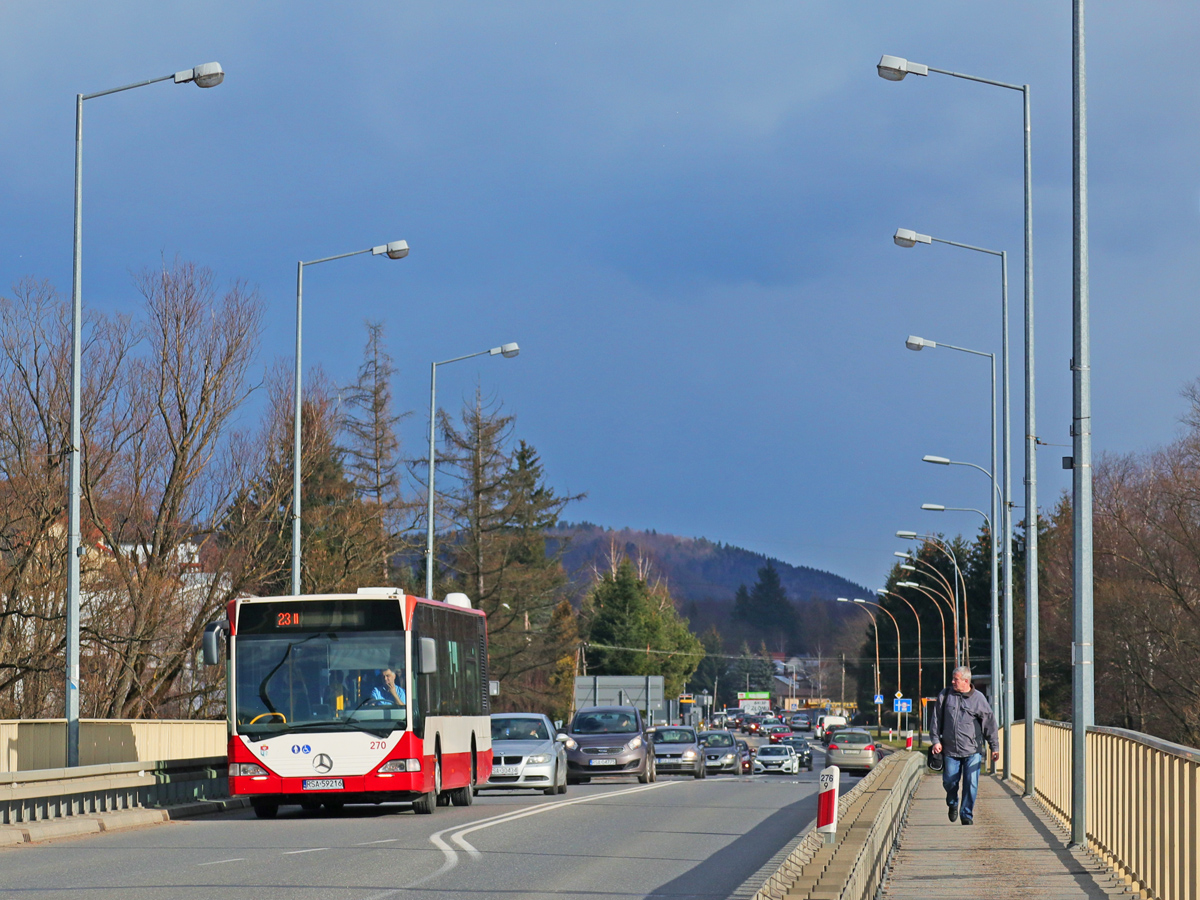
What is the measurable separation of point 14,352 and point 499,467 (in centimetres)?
4683

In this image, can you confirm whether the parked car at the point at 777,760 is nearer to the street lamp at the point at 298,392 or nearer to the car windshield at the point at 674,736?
the car windshield at the point at 674,736

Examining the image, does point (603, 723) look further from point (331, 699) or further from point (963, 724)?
point (963, 724)

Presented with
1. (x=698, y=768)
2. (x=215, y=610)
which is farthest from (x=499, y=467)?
(x=215, y=610)

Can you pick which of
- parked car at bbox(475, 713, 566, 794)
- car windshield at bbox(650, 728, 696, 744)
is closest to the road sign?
parked car at bbox(475, 713, 566, 794)

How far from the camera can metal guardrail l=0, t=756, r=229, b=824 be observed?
18.0 m

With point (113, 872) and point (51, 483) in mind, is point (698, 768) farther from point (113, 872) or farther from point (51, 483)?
point (113, 872)

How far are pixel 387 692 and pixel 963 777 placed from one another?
7.41 meters

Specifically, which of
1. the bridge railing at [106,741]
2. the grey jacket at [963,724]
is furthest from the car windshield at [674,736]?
the grey jacket at [963,724]

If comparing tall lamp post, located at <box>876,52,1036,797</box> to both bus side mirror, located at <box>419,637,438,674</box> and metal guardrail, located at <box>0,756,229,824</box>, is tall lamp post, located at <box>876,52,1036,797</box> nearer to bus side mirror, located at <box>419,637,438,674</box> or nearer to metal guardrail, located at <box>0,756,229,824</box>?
bus side mirror, located at <box>419,637,438,674</box>

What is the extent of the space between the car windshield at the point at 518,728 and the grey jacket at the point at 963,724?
42.1 ft

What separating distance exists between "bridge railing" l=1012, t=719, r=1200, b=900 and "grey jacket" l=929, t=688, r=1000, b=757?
91.6 inches

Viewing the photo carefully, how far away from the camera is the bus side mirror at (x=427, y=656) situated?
21391 mm

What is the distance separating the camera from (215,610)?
35.7 m

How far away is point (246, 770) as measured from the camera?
21.0 m
